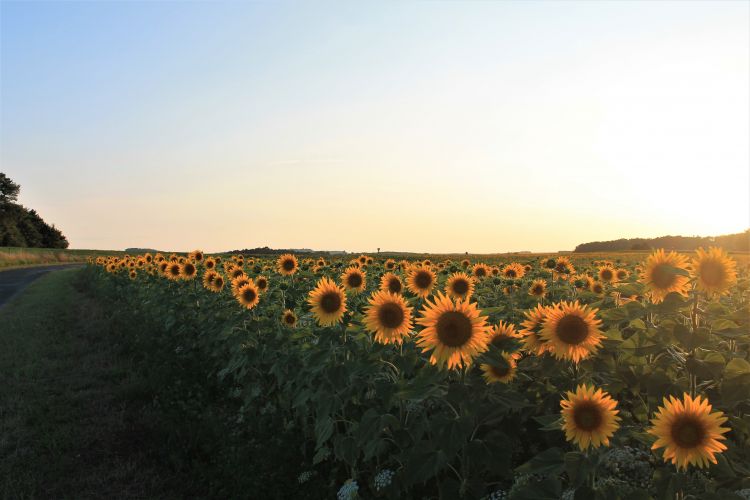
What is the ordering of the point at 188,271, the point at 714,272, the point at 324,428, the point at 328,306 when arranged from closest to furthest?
1. the point at 714,272
2. the point at 324,428
3. the point at 328,306
4. the point at 188,271

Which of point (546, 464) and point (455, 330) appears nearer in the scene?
point (546, 464)

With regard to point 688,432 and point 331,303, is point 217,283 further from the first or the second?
point 688,432

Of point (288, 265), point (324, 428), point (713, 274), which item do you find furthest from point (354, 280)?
point (713, 274)

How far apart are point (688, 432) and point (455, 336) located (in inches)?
51.4

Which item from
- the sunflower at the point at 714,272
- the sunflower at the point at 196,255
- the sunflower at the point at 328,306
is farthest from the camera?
the sunflower at the point at 196,255

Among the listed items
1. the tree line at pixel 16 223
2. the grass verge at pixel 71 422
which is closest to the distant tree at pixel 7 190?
the tree line at pixel 16 223

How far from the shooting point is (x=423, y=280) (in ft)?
21.2

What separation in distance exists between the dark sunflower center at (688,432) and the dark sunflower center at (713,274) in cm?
122

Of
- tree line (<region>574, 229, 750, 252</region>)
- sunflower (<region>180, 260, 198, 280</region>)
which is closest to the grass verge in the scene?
sunflower (<region>180, 260, 198, 280</region>)

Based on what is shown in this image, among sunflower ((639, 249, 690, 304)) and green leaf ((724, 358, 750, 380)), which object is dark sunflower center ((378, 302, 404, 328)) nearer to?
sunflower ((639, 249, 690, 304))

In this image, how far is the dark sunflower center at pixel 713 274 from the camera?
12.2 feet

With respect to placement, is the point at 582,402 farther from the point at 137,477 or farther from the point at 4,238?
the point at 4,238

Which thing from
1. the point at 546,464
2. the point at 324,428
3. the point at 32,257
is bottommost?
the point at 324,428

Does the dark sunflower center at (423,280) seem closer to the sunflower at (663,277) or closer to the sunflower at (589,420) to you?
the sunflower at (663,277)
